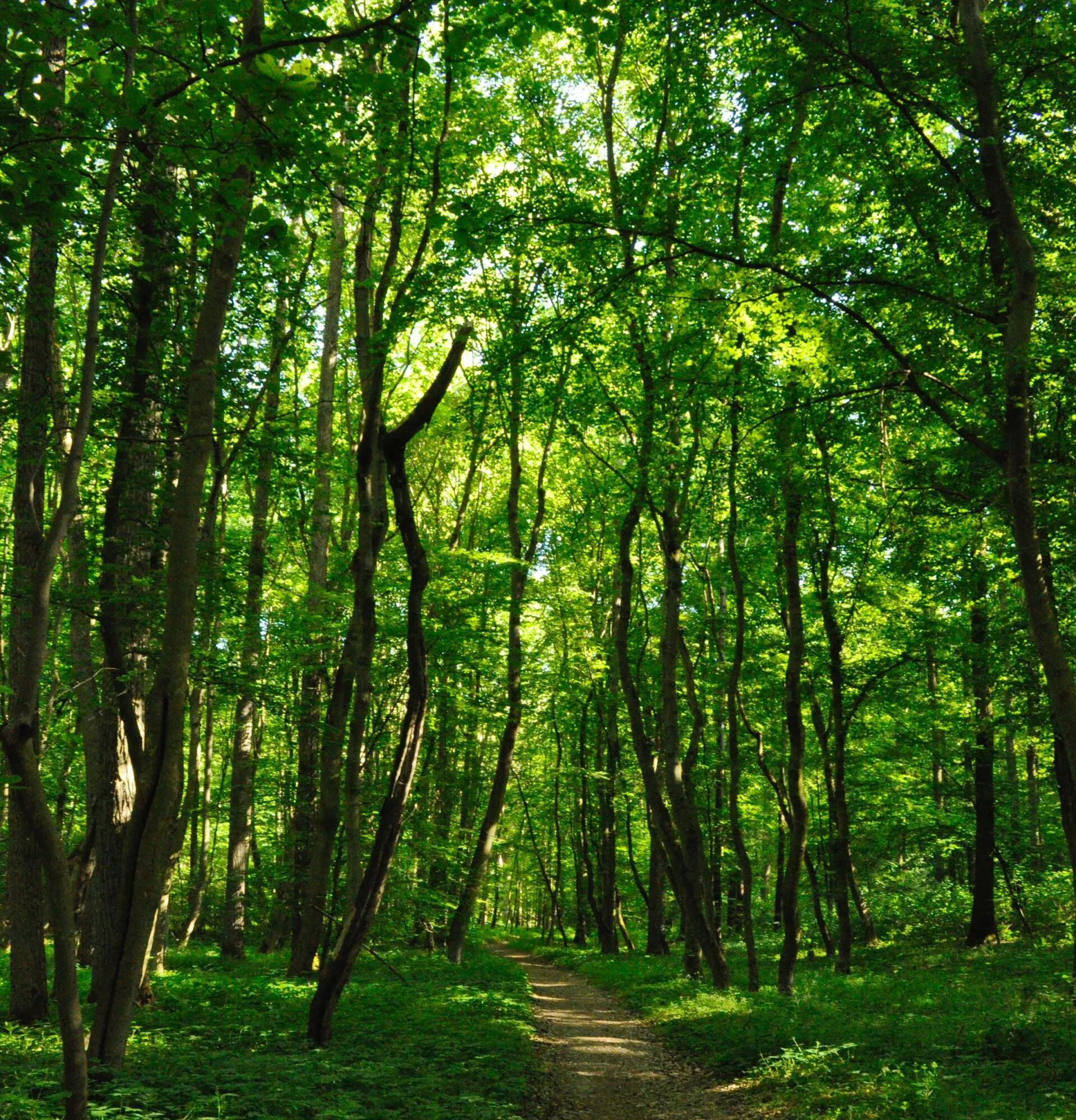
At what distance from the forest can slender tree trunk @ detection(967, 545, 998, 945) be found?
9 cm

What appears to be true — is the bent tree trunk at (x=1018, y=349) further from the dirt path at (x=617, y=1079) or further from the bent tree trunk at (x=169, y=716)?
the bent tree trunk at (x=169, y=716)

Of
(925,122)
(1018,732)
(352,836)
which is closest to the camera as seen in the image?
(352,836)

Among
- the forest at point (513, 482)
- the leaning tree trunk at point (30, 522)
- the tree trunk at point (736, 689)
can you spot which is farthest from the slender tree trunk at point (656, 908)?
the leaning tree trunk at point (30, 522)

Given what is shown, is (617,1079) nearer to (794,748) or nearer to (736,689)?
(794,748)

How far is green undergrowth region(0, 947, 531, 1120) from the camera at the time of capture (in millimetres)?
5672

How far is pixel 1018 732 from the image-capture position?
16.8 m

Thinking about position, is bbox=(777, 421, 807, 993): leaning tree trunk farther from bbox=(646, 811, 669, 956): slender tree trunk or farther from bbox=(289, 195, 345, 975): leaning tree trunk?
bbox=(646, 811, 669, 956): slender tree trunk

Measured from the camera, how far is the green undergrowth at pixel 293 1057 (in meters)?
5.67

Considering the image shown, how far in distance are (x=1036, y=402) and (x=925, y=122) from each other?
13.6 ft

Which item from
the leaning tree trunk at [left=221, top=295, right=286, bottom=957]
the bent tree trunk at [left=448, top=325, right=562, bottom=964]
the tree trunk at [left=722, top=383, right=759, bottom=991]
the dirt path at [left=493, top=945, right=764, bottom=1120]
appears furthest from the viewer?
the bent tree trunk at [left=448, top=325, right=562, bottom=964]

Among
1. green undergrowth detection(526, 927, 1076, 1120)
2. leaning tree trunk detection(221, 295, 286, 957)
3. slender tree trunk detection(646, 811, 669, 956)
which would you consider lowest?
slender tree trunk detection(646, 811, 669, 956)

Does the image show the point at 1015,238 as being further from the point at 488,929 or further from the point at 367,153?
the point at 488,929

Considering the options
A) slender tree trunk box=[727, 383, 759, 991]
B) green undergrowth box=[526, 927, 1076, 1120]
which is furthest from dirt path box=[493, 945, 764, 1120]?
slender tree trunk box=[727, 383, 759, 991]

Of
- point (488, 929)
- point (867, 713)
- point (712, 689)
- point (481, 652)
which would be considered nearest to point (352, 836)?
point (481, 652)
